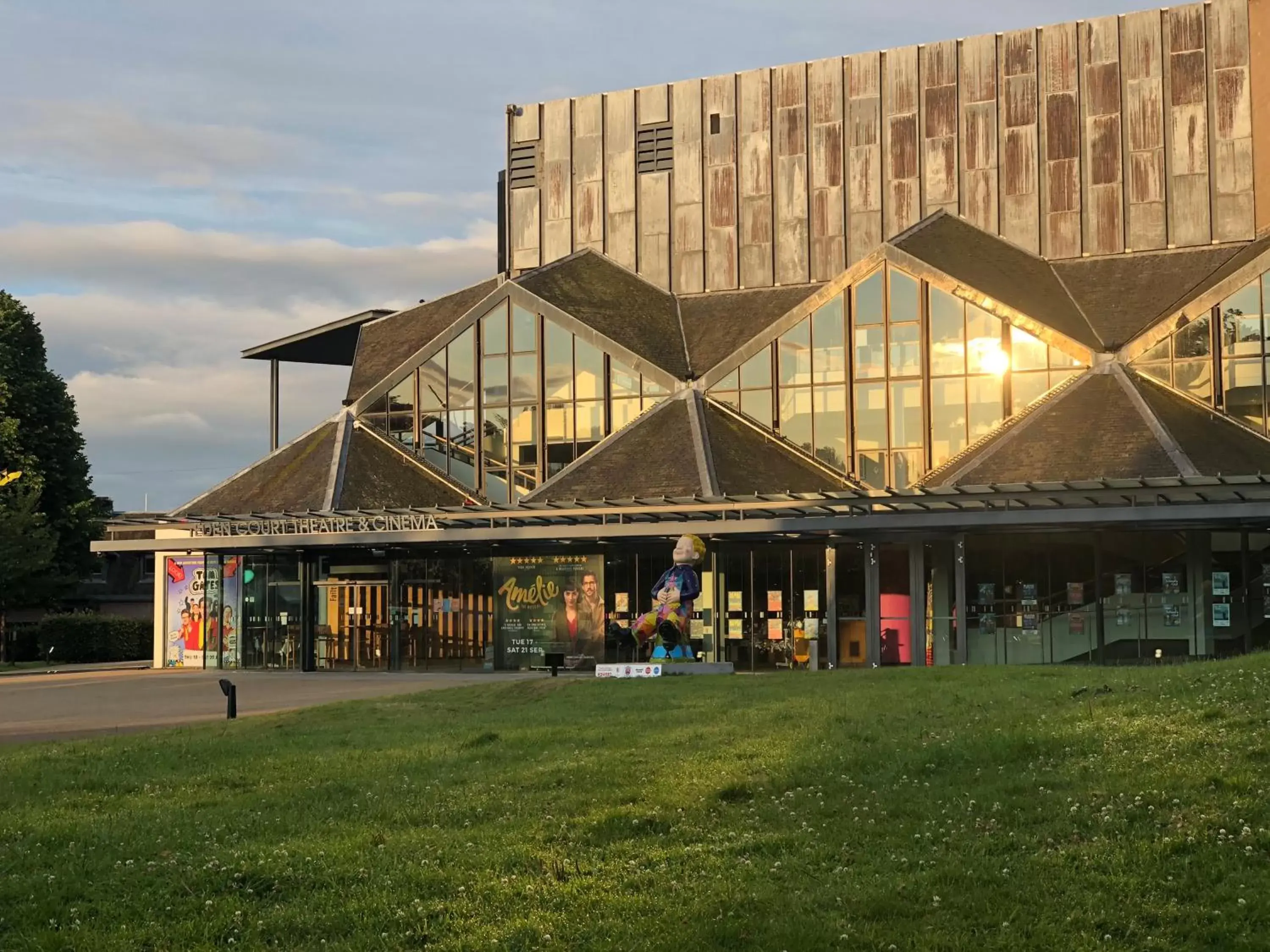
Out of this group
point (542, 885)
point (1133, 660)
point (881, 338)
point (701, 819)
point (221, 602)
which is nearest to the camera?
point (542, 885)

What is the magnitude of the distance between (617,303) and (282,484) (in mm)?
11874

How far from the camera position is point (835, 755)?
13508 mm

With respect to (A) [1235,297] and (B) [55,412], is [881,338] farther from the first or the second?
(B) [55,412]

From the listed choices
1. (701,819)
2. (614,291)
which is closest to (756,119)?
(614,291)

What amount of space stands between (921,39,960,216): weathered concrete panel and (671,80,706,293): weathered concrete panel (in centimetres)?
768

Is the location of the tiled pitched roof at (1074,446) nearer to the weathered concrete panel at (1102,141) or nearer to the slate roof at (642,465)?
the slate roof at (642,465)

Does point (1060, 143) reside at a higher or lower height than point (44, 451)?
higher

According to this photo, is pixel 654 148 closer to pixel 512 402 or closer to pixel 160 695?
pixel 512 402

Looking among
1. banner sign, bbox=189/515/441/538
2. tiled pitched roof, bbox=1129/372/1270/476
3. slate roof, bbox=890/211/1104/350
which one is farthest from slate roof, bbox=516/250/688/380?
tiled pitched roof, bbox=1129/372/1270/476

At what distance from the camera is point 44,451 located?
65.1 m

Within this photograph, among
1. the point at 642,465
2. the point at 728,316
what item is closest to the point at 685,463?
the point at 642,465

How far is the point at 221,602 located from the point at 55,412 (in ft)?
70.8

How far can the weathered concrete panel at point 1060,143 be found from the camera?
49.2 meters

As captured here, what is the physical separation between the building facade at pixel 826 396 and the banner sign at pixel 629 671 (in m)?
6.21
